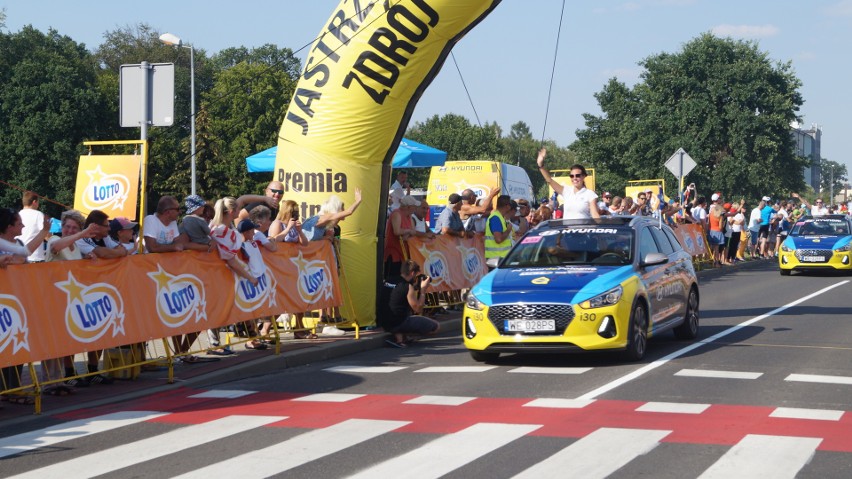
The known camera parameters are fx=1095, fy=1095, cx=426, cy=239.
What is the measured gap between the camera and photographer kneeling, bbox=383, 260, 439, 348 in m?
14.2

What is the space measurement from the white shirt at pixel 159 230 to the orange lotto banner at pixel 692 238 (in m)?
19.0

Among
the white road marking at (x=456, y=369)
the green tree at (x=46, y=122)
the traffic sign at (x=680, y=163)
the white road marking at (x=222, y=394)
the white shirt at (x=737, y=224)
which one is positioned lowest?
the white road marking at (x=222, y=394)

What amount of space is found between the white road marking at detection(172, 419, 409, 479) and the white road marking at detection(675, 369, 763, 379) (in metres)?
3.78

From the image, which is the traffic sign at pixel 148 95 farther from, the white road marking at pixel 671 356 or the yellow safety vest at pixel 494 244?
the yellow safety vest at pixel 494 244

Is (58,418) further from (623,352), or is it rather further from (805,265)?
(805,265)

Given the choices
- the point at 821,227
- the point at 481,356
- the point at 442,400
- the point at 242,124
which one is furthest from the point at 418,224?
the point at 242,124

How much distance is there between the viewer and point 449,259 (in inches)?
701

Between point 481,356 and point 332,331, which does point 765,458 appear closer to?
point 481,356

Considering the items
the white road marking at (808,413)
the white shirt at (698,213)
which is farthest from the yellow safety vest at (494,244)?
the white shirt at (698,213)

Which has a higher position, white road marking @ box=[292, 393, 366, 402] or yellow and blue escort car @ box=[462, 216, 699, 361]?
yellow and blue escort car @ box=[462, 216, 699, 361]

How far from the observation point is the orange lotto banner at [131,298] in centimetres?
921

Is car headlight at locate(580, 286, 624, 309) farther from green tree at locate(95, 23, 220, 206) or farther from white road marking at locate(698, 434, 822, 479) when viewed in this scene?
green tree at locate(95, 23, 220, 206)

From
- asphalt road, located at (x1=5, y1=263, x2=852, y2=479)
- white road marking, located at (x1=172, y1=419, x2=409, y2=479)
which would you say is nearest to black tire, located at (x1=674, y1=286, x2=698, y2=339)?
asphalt road, located at (x1=5, y1=263, x2=852, y2=479)

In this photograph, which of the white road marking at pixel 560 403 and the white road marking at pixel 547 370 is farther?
the white road marking at pixel 547 370
